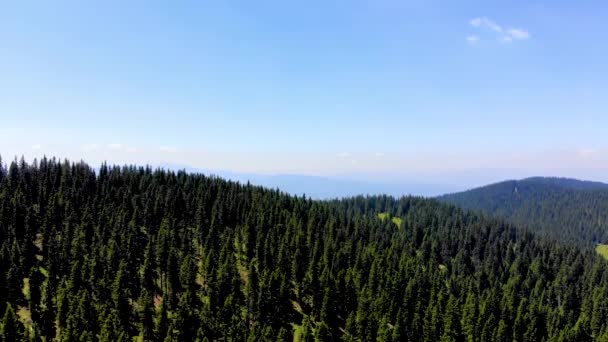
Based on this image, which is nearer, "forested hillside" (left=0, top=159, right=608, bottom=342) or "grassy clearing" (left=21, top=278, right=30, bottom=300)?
"forested hillside" (left=0, top=159, right=608, bottom=342)

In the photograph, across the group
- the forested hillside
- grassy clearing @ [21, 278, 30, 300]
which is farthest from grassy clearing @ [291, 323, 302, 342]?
grassy clearing @ [21, 278, 30, 300]

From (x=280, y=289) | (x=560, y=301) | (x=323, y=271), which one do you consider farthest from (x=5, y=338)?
(x=560, y=301)

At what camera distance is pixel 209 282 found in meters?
108

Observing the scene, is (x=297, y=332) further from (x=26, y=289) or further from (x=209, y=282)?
(x=26, y=289)

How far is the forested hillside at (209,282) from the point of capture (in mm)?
90500

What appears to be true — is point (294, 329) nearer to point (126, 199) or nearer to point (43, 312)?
point (43, 312)

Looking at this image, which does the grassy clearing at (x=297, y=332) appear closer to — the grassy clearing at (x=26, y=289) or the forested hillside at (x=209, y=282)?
the forested hillside at (x=209, y=282)

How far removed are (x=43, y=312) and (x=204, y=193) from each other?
324ft

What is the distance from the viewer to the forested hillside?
90500 millimetres

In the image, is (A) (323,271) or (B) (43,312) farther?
(A) (323,271)

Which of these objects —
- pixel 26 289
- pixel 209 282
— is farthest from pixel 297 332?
pixel 26 289

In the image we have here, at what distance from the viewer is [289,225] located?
16188cm

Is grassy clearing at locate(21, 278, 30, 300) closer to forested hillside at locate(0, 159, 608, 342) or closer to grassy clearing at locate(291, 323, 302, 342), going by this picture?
forested hillside at locate(0, 159, 608, 342)

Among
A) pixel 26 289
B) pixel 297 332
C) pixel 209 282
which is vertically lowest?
pixel 297 332
